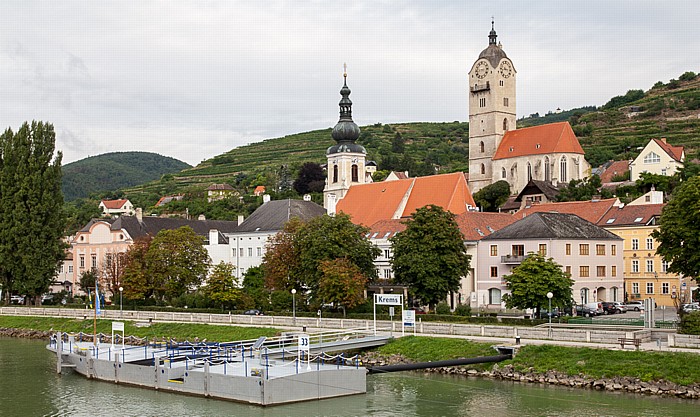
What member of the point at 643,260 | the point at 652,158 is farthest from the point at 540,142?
the point at 643,260

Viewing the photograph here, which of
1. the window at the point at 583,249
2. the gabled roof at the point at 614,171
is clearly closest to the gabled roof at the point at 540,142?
the gabled roof at the point at 614,171

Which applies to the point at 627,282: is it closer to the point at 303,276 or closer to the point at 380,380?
the point at 303,276

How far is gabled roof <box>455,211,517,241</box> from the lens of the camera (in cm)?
6688

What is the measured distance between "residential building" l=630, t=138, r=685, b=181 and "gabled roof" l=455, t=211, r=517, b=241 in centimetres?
3240

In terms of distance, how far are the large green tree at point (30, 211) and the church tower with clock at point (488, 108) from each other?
6286 centimetres

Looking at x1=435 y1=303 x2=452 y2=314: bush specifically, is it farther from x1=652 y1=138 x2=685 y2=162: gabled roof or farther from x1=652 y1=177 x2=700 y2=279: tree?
x1=652 y1=138 x2=685 y2=162: gabled roof

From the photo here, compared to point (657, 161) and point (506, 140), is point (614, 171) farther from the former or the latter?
point (506, 140)

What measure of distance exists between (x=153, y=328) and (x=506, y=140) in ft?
228

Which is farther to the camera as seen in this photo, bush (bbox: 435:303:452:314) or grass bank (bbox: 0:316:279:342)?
bush (bbox: 435:303:452:314)

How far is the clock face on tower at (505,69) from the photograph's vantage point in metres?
118

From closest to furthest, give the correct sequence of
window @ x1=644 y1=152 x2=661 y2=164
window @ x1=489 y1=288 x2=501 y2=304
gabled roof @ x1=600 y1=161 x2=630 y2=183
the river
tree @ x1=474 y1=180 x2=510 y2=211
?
the river → window @ x1=489 y1=288 x2=501 y2=304 → window @ x1=644 y1=152 x2=661 y2=164 → tree @ x1=474 y1=180 x2=510 y2=211 → gabled roof @ x1=600 y1=161 x2=630 y2=183

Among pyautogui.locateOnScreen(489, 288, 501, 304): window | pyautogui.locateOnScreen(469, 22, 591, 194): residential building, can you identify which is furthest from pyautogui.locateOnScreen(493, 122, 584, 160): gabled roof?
pyautogui.locateOnScreen(489, 288, 501, 304): window

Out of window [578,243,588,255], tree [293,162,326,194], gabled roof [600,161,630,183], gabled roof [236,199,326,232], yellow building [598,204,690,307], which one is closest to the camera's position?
window [578,243,588,255]

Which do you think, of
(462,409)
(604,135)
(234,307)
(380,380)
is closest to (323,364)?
(380,380)
